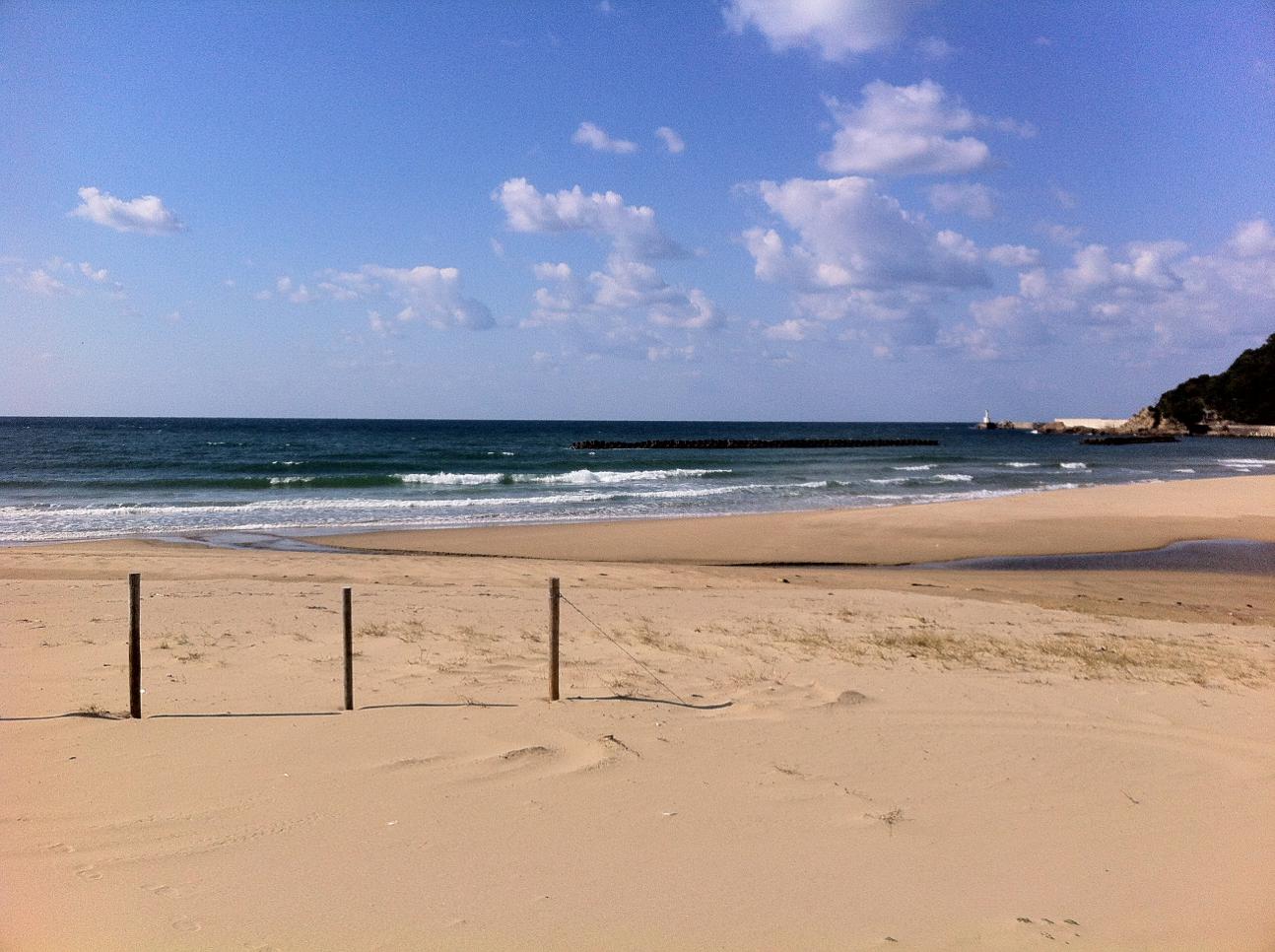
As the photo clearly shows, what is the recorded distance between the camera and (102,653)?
9.54 m

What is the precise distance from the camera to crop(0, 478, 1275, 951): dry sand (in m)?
4.81

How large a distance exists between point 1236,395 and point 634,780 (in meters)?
132

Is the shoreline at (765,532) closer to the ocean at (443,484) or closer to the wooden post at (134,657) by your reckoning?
the ocean at (443,484)

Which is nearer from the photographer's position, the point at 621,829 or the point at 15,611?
the point at 621,829

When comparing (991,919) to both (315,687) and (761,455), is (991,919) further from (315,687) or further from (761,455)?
(761,455)

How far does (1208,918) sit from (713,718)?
4109 millimetres

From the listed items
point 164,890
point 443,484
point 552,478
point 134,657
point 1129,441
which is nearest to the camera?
point 164,890

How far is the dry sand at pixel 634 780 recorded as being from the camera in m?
4.81

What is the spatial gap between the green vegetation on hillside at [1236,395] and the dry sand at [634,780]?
389 ft

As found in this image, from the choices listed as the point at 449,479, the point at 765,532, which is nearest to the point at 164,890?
the point at 765,532

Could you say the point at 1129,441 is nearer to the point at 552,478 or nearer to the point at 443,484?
the point at 552,478

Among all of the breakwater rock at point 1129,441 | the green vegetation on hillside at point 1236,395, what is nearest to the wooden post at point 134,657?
the breakwater rock at point 1129,441

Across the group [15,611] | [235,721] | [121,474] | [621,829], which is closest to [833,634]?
[621,829]

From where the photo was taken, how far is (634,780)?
261 inches
